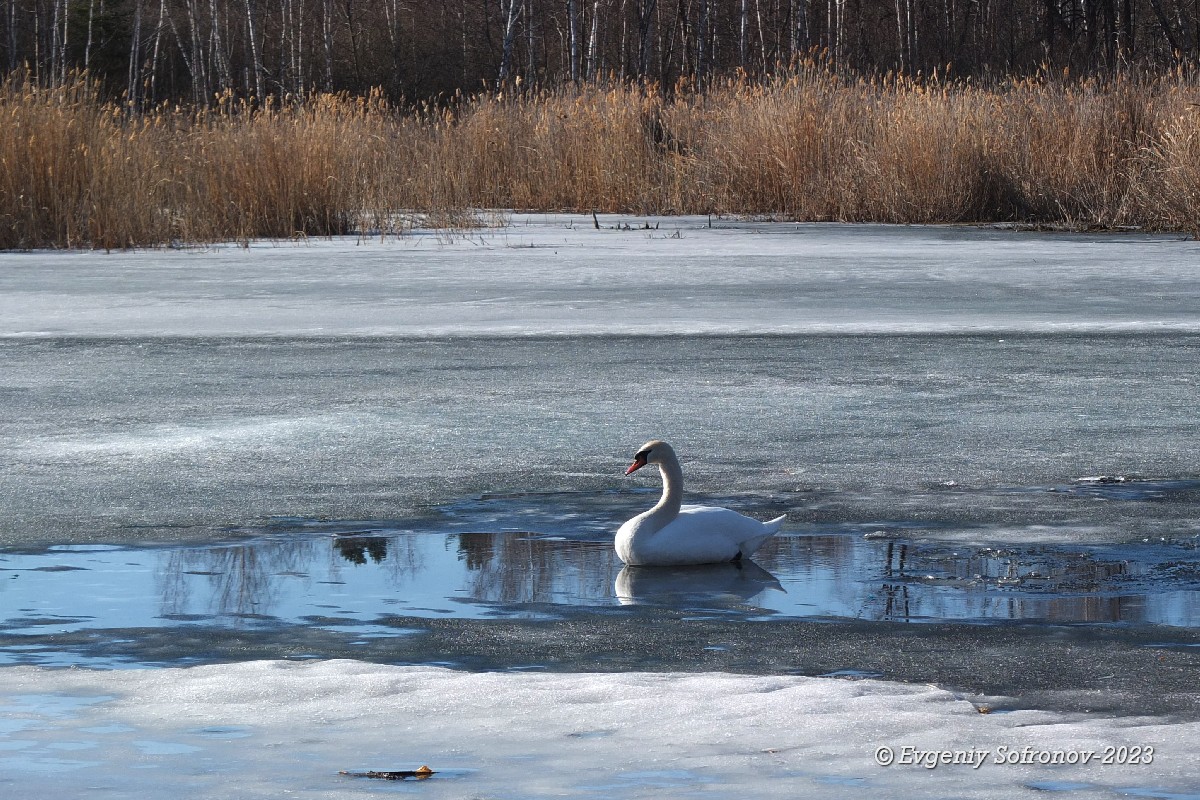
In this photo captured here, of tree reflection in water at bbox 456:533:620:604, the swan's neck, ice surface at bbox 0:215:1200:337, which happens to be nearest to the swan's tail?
the swan's neck

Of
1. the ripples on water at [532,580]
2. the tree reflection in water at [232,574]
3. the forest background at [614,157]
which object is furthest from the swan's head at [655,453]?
the forest background at [614,157]

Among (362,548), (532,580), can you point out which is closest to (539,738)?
(532,580)

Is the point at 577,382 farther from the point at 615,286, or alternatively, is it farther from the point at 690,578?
the point at 615,286

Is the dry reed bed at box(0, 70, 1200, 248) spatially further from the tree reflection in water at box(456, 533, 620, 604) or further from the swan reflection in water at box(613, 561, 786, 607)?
the swan reflection in water at box(613, 561, 786, 607)

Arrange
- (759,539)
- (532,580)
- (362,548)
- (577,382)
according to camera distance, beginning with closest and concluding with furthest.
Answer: (532,580)
(759,539)
(362,548)
(577,382)

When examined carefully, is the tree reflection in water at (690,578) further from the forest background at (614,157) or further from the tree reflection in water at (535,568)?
the forest background at (614,157)

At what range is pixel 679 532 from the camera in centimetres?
402

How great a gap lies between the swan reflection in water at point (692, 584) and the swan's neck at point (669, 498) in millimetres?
122

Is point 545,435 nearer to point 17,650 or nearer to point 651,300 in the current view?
point 17,650

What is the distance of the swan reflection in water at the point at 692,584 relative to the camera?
376 centimetres

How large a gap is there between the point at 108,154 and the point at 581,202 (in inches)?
253

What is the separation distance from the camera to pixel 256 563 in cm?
404

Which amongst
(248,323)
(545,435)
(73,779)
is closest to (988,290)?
(248,323)

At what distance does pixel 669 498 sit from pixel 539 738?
1.52 metres
